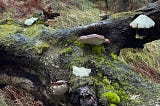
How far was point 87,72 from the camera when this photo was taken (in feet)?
8.84

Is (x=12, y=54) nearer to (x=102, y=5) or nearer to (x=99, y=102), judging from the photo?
(x=99, y=102)

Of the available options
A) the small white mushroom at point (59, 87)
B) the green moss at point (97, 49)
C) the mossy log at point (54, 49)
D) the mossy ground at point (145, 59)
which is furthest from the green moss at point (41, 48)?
the mossy ground at point (145, 59)

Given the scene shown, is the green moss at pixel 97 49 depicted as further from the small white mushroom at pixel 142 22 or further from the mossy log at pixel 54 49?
the small white mushroom at pixel 142 22

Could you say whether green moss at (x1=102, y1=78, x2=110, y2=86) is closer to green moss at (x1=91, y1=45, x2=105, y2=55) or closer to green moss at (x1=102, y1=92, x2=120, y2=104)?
green moss at (x1=102, y1=92, x2=120, y2=104)

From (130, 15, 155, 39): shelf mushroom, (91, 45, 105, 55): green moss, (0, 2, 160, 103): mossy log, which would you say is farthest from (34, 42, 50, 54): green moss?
(130, 15, 155, 39): shelf mushroom

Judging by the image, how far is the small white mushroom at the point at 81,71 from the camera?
266 centimetres

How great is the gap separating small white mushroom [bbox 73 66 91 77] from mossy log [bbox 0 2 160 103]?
0.40 feet

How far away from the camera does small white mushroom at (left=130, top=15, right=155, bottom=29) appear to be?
3002 millimetres

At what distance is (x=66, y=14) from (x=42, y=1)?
868mm

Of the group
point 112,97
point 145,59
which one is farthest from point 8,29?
point 145,59

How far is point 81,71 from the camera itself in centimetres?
270

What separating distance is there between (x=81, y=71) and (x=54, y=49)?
0.49 m

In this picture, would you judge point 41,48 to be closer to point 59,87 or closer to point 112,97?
point 59,87

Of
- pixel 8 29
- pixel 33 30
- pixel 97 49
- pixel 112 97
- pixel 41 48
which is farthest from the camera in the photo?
pixel 8 29
